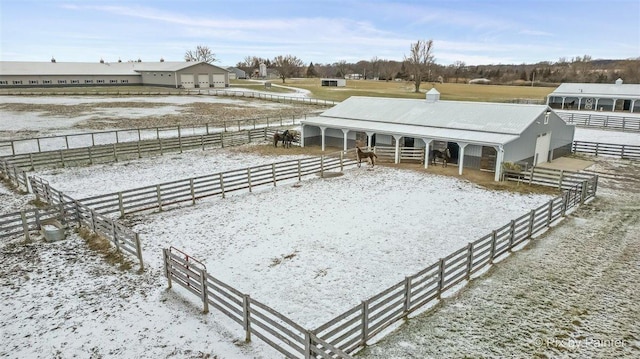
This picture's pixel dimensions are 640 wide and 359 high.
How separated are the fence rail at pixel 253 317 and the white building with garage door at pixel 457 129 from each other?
1603cm

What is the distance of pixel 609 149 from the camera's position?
1131 inches

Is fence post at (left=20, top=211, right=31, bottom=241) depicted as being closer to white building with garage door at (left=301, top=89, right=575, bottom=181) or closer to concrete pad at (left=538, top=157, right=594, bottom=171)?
white building with garage door at (left=301, top=89, right=575, bottom=181)

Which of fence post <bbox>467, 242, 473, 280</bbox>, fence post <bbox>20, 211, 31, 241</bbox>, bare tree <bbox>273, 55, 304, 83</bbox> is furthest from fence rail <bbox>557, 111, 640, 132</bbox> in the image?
bare tree <bbox>273, 55, 304, 83</bbox>

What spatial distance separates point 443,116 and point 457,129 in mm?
2240

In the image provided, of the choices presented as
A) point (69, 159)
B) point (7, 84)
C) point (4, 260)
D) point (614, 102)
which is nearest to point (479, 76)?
point (614, 102)

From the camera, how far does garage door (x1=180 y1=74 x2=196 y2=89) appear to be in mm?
81250

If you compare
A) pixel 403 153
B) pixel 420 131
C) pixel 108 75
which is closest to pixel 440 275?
pixel 403 153

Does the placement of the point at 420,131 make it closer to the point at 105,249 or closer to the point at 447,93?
the point at 105,249

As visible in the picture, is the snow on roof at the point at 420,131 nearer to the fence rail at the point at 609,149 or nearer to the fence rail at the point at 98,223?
the fence rail at the point at 609,149

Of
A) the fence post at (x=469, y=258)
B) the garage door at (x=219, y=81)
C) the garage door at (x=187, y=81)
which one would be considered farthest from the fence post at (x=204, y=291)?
the garage door at (x=219, y=81)

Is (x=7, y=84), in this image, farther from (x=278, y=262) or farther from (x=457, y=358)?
(x=457, y=358)

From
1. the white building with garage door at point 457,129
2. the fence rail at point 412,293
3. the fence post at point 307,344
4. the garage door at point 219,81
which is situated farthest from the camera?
the garage door at point 219,81

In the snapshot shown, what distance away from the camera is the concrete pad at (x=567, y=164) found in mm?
24266

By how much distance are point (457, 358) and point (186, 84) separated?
81.6 metres
